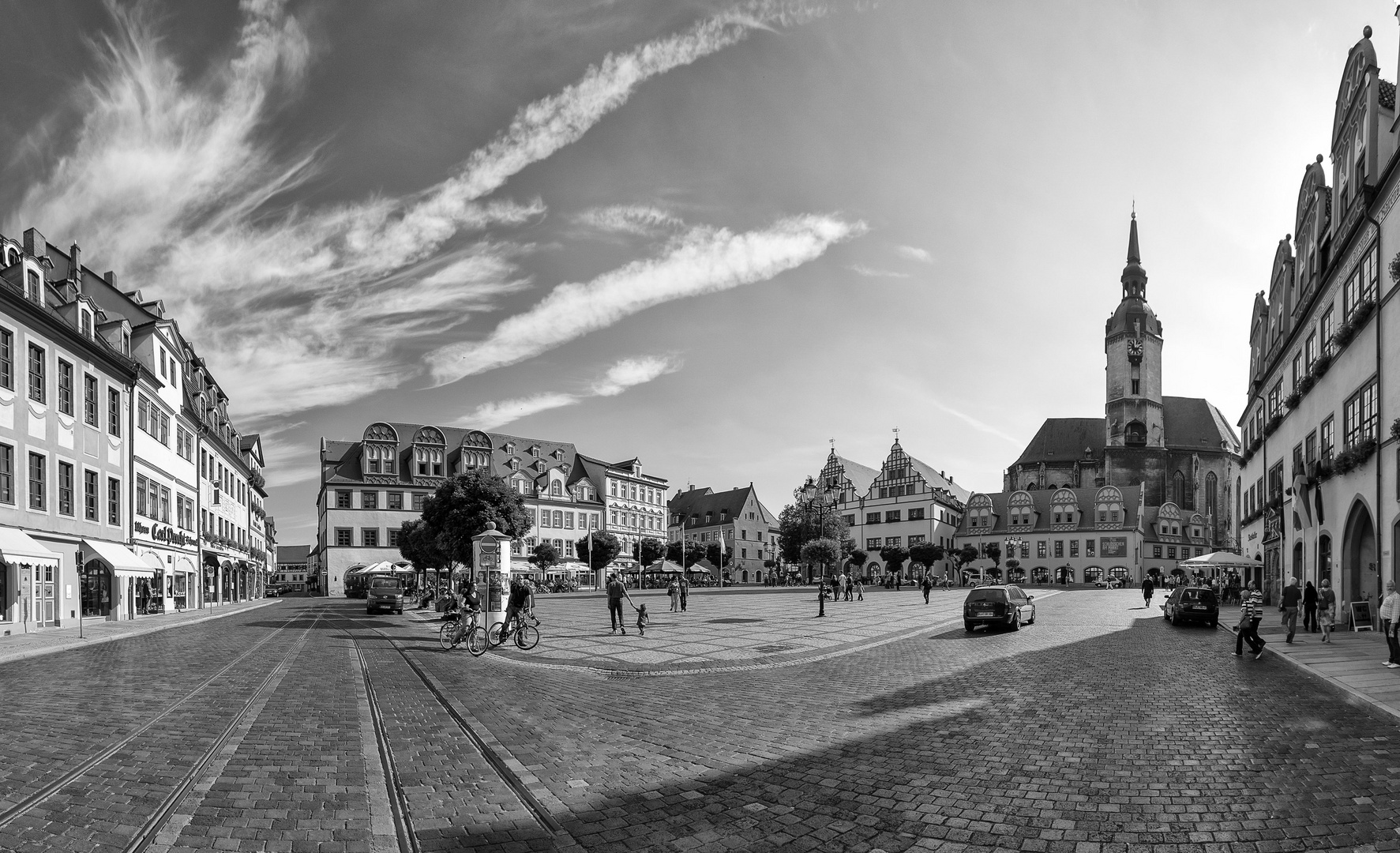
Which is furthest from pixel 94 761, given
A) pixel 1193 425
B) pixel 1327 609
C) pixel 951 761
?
pixel 1193 425

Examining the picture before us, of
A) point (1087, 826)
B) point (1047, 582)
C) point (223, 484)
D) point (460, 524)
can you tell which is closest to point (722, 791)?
point (1087, 826)

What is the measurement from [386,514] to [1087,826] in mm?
81878

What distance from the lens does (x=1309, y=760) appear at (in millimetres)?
8680

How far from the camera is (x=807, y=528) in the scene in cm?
8056

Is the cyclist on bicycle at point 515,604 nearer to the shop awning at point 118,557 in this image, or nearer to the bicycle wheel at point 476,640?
the bicycle wheel at point 476,640

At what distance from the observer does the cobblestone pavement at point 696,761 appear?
6.38m

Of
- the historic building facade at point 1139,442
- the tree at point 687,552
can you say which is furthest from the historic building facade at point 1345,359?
the historic building facade at point 1139,442

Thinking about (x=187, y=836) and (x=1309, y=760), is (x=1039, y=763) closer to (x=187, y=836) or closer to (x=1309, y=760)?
(x=1309, y=760)

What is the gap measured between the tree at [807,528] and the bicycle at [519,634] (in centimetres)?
5653

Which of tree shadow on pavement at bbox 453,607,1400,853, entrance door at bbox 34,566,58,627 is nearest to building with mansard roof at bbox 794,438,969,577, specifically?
entrance door at bbox 34,566,58,627

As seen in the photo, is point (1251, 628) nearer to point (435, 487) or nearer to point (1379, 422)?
point (1379, 422)

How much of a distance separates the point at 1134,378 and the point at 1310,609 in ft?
293

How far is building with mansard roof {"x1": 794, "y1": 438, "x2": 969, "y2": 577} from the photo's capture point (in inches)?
4149

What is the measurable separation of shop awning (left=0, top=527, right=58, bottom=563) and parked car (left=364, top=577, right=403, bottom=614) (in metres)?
12.8
